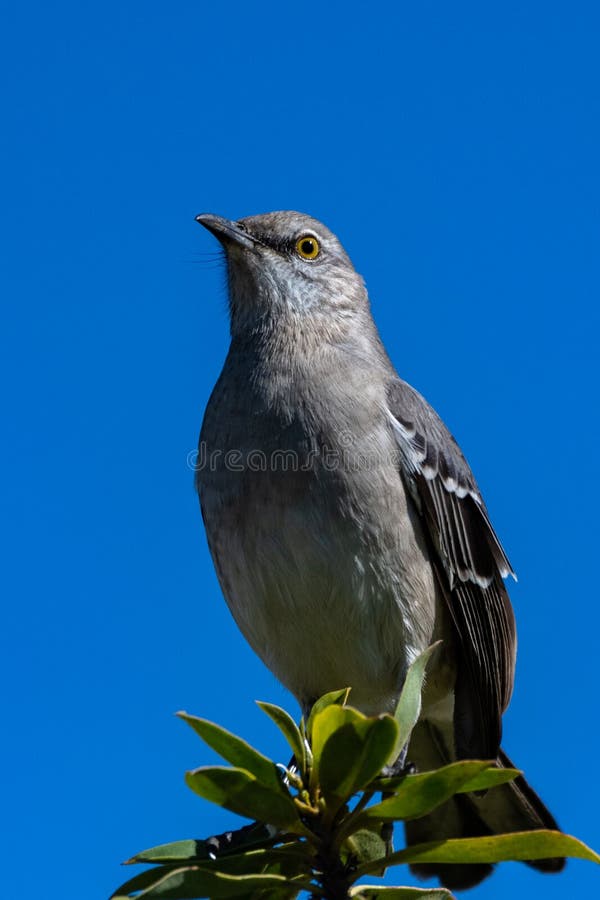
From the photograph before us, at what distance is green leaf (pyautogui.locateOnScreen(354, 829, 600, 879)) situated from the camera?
2680mm

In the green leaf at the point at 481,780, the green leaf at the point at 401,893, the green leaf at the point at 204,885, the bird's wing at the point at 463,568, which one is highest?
the bird's wing at the point at 463,568

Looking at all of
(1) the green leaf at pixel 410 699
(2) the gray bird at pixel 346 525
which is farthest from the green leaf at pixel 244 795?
(2) the gray bird at pixel 346 525

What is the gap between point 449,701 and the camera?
6664 mm

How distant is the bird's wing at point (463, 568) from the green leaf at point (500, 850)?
10.8ft

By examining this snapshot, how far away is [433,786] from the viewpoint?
2650 millimetres

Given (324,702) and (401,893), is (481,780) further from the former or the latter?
(324,702)

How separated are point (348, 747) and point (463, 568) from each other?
3795 mm

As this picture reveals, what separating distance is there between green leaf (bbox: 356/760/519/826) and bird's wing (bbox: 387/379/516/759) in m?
3.35

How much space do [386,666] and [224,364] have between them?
2.21 meters

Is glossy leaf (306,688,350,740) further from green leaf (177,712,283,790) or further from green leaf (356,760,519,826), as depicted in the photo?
green leaf (356,760,519,826)

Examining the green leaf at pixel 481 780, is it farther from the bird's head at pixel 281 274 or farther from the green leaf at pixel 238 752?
the bird's head at pixel 281 274

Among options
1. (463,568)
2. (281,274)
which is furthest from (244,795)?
(281,274)

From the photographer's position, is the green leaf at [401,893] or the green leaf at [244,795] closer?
the green leaf at [244,795]

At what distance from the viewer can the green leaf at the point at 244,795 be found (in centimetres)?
262
